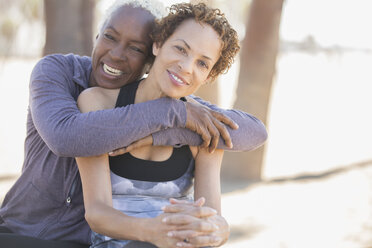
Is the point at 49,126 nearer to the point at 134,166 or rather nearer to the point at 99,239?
the point at 134,166

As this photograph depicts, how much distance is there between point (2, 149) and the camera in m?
8.45

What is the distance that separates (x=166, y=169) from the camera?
7.69ft

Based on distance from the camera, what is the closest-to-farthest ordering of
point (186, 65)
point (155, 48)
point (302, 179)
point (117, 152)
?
point (117, 152) → point (186, 65) → point (155, 48) → point (302, 179)

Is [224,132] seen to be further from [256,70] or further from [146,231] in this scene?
[256,70]

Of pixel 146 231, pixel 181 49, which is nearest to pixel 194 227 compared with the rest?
pixel 146 231

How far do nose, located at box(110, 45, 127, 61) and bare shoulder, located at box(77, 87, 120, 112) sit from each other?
0.98 ft

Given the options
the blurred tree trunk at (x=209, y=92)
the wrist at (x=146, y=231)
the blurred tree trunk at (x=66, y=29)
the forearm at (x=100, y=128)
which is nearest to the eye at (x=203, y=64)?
the forearm at (x=100, y=128)

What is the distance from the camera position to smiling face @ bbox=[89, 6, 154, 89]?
8.60 ft

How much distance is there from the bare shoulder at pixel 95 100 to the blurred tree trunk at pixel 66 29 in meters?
3.55

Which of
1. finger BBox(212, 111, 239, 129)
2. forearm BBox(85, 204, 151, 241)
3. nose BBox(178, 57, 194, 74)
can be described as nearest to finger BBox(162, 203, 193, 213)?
forearm BBox(85, 204, 151, 241)

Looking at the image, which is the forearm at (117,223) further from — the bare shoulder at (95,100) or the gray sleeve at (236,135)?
the bare shoulder at (95,100)

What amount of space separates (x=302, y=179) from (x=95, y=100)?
19.9 ft

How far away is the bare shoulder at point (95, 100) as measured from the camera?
2307 mm

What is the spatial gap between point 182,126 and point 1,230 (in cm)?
121
